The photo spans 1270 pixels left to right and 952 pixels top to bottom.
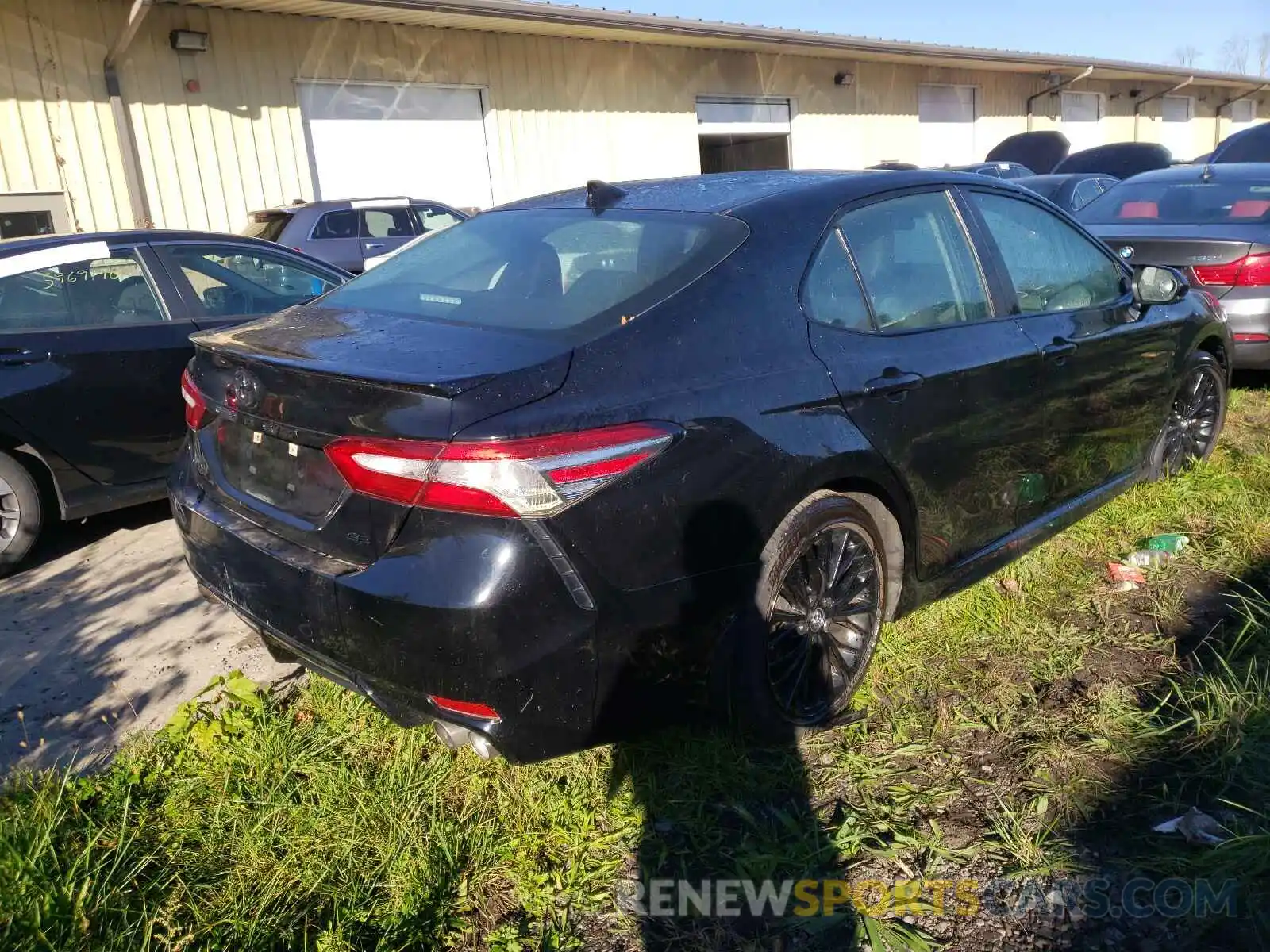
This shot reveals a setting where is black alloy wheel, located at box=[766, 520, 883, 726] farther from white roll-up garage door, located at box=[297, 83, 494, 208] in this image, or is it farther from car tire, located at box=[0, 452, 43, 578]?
white roll-up garage door, located at box=[297, 83, 494, 208]

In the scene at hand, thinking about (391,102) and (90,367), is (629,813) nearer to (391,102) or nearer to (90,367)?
(90,367)

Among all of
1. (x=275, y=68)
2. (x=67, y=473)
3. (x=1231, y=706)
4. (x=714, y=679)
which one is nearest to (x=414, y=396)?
(x=714, y=679)

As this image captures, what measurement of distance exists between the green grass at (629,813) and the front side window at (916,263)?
118 centimetres

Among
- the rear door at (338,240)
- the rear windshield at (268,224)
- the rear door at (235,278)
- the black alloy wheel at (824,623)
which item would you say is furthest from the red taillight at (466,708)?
the rear windshield at (268,224)

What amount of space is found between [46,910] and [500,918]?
0.99m

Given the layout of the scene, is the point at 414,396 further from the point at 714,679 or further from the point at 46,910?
the point at 46,910

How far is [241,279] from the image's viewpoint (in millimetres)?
5020

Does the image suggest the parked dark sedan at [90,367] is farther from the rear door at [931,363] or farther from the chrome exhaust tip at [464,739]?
the rear door at [931,363]

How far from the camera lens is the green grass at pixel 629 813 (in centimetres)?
224

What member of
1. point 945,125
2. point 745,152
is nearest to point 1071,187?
point 745,152

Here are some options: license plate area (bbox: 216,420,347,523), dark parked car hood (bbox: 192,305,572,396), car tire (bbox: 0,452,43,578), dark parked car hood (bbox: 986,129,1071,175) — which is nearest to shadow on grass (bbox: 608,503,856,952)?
dark parked car hood (bbox: 192,305,572,396)

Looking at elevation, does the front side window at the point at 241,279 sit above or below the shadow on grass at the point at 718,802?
above

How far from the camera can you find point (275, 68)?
38.6 ft

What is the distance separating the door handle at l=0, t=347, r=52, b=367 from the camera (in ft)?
13.5
